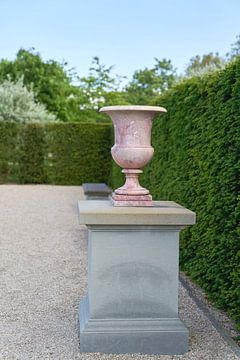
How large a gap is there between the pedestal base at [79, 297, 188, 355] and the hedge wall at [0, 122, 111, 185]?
12.9m

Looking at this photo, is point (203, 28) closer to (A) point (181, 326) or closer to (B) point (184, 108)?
(B) point (184, 108)

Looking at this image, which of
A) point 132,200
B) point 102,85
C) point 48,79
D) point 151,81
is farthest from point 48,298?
point 151,81

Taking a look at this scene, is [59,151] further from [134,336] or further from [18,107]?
[134,336]

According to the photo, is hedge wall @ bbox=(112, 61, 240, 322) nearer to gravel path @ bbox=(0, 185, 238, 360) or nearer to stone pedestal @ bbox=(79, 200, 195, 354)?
gravel path @ bbox=(0, 185, 238, 360)

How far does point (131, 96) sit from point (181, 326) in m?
27.2

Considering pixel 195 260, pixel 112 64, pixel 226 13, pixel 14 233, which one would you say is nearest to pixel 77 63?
pixel 112 64

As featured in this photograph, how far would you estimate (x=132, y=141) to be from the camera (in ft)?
10.9

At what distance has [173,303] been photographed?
3221 mm

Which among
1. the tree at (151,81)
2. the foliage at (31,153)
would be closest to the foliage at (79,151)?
the foliage at (31,153)

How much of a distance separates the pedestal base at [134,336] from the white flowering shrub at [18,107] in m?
16.1

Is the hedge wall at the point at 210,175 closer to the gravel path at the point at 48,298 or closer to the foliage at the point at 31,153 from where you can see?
the gravel path at the point at 48,298

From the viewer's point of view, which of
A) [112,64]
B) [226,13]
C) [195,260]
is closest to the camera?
[195,260]

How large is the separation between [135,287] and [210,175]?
157cm

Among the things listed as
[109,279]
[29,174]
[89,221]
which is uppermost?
[89,221]
